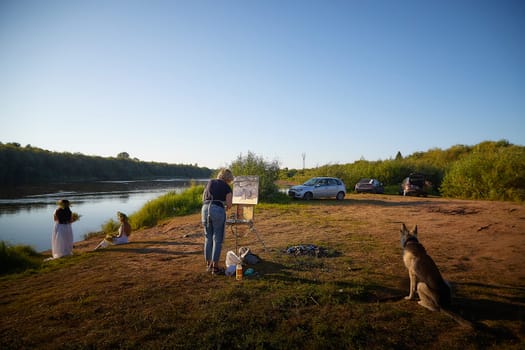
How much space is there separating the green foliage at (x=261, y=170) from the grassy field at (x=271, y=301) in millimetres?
11150

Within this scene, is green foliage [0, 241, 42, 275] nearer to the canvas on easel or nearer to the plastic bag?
the plastic bag

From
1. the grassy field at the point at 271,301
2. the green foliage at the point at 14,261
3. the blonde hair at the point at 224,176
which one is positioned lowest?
the green foliage at the point at 14,261

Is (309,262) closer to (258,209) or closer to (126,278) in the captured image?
(126,278)

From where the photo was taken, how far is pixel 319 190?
20.6m

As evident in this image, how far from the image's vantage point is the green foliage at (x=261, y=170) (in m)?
19.2

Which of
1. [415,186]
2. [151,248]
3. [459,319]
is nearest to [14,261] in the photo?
[151,248]

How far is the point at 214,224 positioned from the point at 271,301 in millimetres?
1864

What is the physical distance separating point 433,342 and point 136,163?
251 ft

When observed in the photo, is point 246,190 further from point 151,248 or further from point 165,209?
point 165,209

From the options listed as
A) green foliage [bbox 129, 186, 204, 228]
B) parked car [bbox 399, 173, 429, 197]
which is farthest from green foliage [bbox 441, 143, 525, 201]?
green foliage [bbox 129, 186, 204, 228]

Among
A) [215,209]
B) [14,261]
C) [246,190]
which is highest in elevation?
[246,190]

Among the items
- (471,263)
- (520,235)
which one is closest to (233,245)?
(471,263)

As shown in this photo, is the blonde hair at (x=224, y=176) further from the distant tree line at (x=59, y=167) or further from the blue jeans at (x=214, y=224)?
the distant tree line at (x=59, y=167)

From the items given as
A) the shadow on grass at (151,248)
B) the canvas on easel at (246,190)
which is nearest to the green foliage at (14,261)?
the shadow on grass at (151,248)
